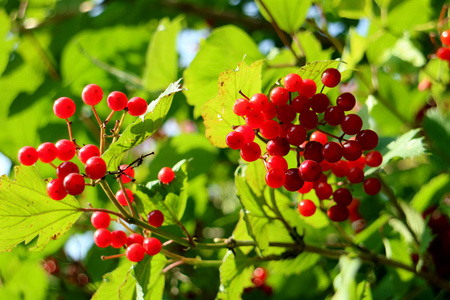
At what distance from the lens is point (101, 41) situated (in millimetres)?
1852

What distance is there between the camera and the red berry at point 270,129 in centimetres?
80

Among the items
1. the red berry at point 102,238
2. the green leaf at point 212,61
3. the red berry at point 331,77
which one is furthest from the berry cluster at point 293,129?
the green leaf at point 212,61

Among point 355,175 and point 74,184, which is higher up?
point 74,184

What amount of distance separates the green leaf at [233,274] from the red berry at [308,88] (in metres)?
0.35

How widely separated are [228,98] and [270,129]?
0.10 metres

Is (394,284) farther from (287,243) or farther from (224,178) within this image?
(224,178)

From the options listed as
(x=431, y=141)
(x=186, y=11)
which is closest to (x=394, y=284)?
(x=431, y=141)

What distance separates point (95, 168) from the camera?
2.41ft

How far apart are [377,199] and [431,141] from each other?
0.45m

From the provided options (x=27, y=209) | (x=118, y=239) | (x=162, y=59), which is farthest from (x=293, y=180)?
(x=162, y=59)

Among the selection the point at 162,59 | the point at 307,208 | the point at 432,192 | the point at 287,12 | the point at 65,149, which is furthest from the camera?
the point at 162,59

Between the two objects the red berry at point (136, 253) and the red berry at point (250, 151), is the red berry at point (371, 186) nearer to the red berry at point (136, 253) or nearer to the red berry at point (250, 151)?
the red berry at point (250, 151)

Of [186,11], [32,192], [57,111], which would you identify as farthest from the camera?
[186,11]

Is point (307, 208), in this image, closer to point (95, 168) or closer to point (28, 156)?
point (95, 168)
